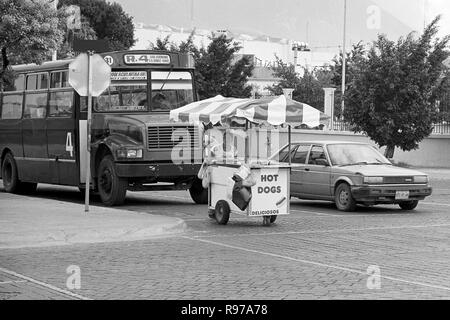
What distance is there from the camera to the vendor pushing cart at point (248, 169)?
Answer: 15234 millimetres

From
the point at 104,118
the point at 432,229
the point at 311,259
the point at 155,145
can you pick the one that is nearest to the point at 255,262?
the point at 311,259

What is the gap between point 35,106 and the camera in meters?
22.4

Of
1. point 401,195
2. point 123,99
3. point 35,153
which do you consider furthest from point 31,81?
point 401,195

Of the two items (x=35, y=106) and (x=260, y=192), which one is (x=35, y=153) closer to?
(x=35, y=106)

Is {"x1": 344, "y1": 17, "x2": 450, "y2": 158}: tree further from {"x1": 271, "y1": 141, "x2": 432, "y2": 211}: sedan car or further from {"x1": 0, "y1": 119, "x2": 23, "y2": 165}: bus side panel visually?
{"x1": 0, "y1": 119, "x2": 23, "y2": 165}: bus side panel

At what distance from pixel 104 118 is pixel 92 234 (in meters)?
6.61

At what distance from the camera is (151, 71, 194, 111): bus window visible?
20203 millimetres

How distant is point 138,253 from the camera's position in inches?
474

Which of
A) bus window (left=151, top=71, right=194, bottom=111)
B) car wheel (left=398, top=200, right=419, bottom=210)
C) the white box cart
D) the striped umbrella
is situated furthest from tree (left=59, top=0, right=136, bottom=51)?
the white box cart

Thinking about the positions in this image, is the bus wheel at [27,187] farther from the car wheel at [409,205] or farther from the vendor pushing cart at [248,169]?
the car wheel at [409,205]

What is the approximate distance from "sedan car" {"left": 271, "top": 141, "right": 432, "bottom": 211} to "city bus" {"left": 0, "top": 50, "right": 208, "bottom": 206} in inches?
99.3

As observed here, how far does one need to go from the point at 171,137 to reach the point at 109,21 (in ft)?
180

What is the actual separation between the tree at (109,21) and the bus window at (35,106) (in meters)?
47.9

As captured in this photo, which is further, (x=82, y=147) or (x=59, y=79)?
(x=59, y=79)
